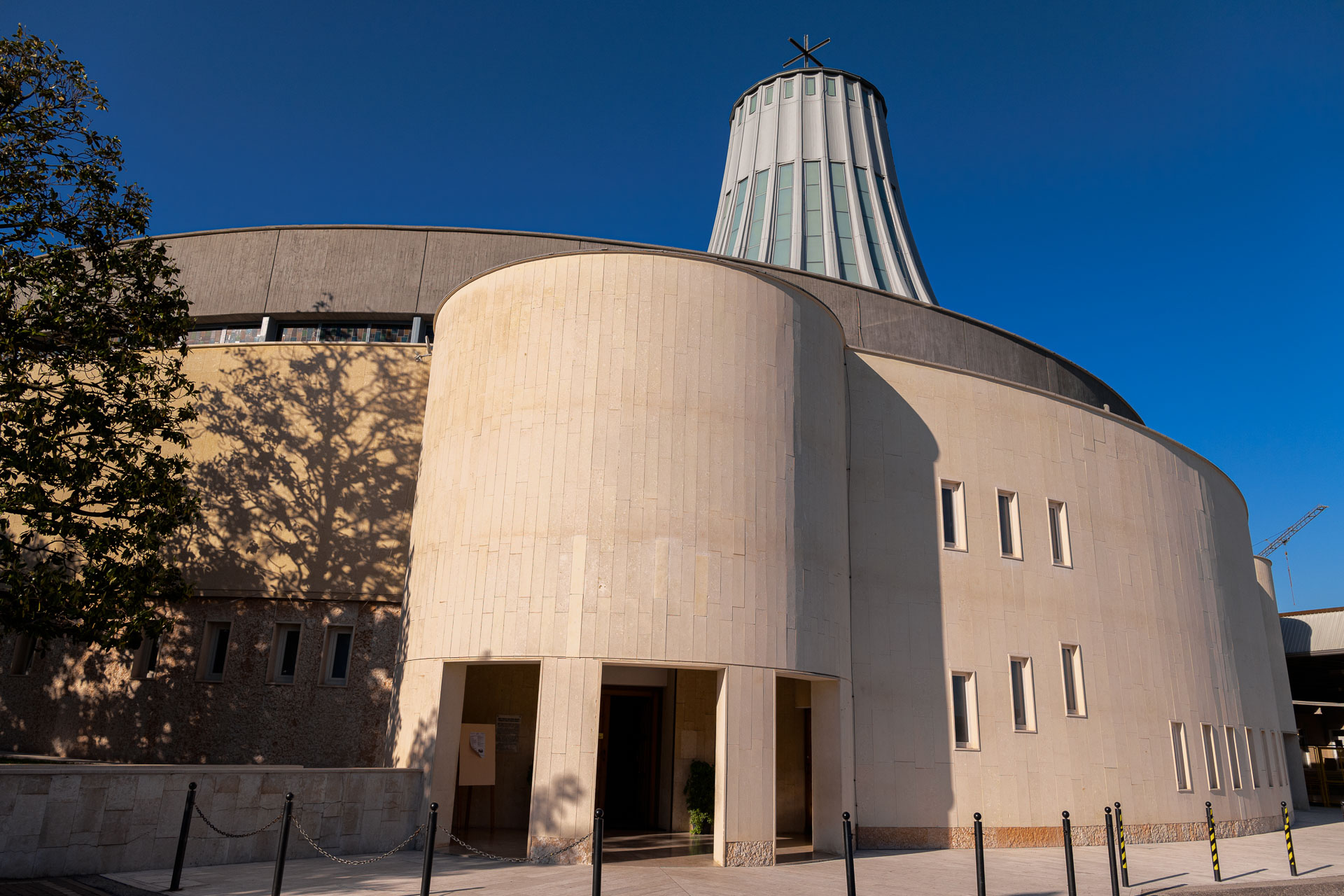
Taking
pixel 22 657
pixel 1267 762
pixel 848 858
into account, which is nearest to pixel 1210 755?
pixel 1267 762

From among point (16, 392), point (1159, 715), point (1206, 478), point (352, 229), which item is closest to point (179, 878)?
point (16, 392)

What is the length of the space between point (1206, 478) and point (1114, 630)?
7.22 metres

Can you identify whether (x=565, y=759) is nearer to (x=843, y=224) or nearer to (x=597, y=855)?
(x=597, y=855)

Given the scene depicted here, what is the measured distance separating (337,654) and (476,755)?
4922mm

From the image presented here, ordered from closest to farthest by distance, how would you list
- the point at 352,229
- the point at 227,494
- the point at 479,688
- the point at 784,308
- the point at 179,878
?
the point at 179,878
the point at 784,308
the point at 479,688
the point at 227,494
the point at 352,229

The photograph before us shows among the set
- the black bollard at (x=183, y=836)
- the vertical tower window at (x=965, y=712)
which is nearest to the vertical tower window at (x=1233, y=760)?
the vertical tower window at (x=965, y=712)

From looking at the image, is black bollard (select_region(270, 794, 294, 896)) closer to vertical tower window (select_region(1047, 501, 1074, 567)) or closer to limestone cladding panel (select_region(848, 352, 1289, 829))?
limestone cladding panel (select_region(848, 352, 1289, 829))

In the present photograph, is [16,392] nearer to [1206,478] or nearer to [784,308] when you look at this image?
[784,308]

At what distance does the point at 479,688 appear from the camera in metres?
18.0

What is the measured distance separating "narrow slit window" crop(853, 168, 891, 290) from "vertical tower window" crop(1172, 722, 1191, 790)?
56.4 feet

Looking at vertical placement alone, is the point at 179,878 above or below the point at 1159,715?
below

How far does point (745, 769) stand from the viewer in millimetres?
13812

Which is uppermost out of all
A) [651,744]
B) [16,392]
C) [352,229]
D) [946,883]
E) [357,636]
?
[352,229]

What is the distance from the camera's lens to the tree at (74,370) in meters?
13.3
